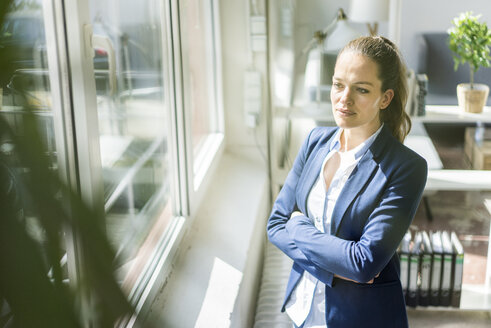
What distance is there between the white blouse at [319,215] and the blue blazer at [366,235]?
0.02m

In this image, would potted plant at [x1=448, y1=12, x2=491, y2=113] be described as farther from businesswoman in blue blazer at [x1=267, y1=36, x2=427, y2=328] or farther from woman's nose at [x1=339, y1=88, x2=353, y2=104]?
woman's nose at [x1=339, y1=88, x2=353, y2=104]

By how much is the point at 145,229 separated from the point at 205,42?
1072mm

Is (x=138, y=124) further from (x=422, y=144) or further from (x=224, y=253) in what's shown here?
(x=422, y=144)

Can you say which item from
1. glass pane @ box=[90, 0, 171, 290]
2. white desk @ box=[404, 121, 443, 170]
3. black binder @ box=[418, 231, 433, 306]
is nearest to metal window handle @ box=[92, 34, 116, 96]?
glass pane @ box=[90, 0, 171, 290]

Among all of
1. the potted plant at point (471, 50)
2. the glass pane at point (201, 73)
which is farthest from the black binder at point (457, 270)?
the glass pane at point (201, 73)

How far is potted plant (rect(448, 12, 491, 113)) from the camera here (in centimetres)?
252

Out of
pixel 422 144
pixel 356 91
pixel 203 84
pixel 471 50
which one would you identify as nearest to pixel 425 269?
pixel 422 144

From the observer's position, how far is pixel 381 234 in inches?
47.2

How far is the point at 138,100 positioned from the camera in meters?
1.95

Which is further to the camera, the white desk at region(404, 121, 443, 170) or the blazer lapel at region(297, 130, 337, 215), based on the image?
the white desk at region(404, 121, 443, 170)

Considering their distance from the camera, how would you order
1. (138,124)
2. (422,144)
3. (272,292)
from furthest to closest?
(422,144)
(272,292)
(138,124)

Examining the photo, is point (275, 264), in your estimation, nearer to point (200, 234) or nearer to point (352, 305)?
point (200, 234)

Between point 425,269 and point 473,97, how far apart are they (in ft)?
2.70

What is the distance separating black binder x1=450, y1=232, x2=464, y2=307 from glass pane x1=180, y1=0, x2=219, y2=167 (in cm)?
119
